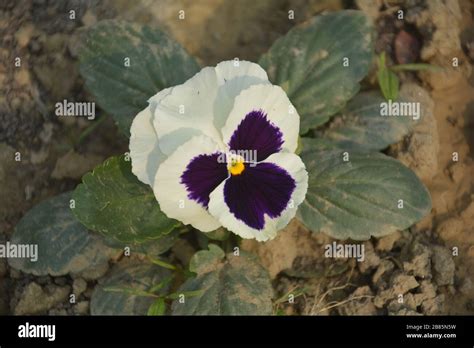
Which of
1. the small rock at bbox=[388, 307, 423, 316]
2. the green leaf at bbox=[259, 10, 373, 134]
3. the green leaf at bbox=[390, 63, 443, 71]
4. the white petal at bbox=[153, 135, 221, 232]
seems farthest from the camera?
the green leaf at bbox=[390, 63, 443, 71]

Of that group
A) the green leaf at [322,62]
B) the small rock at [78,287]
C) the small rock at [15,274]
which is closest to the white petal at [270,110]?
the green leaf at [322,62]

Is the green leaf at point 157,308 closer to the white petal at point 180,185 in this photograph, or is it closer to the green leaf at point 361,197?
the white petal at point 180,185

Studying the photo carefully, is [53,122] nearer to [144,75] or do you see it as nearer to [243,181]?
[144,75]

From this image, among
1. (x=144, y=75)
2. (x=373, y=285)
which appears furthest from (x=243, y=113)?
(x=373, y=285)

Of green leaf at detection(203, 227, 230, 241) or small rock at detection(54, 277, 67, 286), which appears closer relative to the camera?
green leaf at detection(203, 227, 230, 241)

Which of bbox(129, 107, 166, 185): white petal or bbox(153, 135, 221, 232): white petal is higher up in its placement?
bbox(129, 107, 166, 185): white petal

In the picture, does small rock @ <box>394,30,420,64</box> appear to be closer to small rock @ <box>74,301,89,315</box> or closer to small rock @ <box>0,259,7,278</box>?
small rock @ <box>74,301,89,315</box>

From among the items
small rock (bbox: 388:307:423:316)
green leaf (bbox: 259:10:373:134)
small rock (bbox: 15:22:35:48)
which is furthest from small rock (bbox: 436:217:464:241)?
small rock (bbox: 15:22:35:48)
